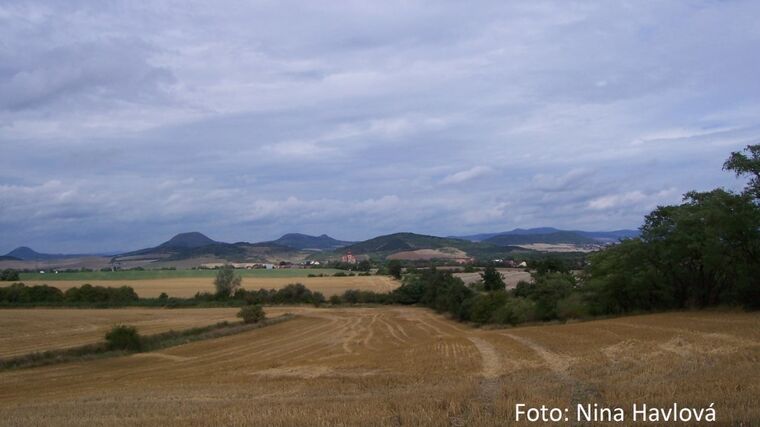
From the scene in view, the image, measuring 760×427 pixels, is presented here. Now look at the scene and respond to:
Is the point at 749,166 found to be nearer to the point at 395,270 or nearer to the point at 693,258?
the point at 693,258

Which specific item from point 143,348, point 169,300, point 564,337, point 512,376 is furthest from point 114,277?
point 512,376

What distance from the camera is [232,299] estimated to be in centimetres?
10806

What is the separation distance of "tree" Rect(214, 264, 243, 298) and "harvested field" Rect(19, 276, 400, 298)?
2.26m

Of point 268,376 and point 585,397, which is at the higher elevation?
point 585,397

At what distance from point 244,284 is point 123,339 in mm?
71227

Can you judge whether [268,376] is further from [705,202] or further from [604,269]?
[604,269]

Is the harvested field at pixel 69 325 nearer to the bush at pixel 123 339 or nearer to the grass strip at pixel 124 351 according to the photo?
the grass strip at pixel 124 351

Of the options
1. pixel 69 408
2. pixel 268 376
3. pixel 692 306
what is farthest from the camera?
pixel 692 306

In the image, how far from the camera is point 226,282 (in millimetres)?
113125

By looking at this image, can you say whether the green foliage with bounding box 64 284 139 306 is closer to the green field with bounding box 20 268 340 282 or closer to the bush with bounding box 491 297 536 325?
the green field with bounding box 20 268 340 282

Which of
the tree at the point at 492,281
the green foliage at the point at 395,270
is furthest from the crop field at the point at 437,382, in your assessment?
the green foliage at the point at 395,270

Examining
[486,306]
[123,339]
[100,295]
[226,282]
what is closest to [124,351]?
[123,339]

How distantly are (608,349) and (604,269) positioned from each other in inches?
1014

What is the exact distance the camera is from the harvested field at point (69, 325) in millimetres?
50219
